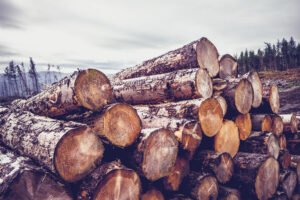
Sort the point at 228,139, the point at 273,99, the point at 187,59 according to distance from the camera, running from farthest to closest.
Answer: the point at 273,99, the point at 187,59, the point at 228,139

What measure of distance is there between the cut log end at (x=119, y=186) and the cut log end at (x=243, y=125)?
2.67m

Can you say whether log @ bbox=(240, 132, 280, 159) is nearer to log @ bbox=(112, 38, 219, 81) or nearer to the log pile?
the log pile

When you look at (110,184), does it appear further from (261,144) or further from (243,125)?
(261,144)

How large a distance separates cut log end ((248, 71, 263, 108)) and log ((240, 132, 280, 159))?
0.68 meters

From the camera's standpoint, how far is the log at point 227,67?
5523mm

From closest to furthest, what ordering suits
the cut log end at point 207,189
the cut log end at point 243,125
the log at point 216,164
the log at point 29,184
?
the log at point 29,184, the cut log end at point 207,189, the log at point 216,164, the cut log end at point 243,125

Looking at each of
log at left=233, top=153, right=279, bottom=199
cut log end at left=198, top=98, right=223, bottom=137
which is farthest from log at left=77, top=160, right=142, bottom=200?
log at left=233, top=153, right=279, bottom=199

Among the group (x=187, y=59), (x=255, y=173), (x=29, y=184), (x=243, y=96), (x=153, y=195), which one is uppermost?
(x=187, y=59)

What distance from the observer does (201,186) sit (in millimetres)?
3660

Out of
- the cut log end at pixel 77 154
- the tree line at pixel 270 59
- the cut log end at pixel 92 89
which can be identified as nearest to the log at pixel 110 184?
the cut log end at pixel 77 154

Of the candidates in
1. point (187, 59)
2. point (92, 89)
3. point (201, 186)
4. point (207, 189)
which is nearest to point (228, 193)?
point (207, 189)

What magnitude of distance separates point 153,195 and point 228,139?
1.84 meters

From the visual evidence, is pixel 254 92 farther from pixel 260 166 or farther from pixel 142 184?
pixel 142 184

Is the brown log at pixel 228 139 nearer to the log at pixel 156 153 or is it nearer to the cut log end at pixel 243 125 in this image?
the cut log end at pixel 243 125
